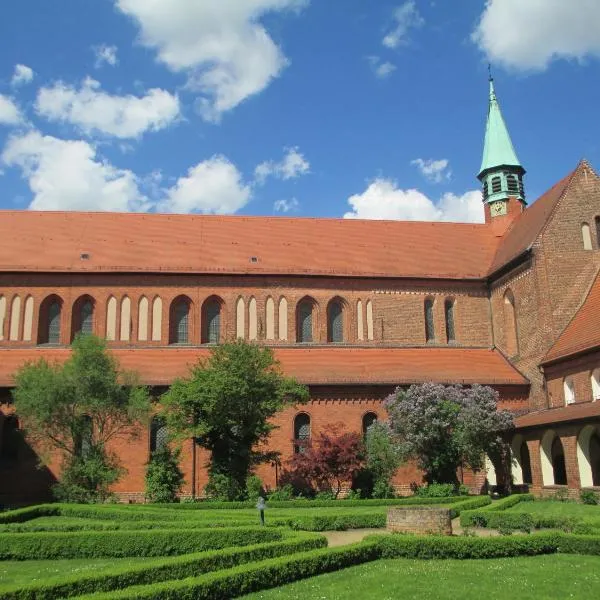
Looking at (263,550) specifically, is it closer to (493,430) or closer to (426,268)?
(493,430)

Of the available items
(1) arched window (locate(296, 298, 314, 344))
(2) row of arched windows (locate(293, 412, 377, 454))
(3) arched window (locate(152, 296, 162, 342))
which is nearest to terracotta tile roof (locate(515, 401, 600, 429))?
(2) row of arched windows (locate(293, 412, 377, 454))

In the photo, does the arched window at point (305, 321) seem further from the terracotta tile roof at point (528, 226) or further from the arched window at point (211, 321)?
the terracotta tile roof at point (528, 226)

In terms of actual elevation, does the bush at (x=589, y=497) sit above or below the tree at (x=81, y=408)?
below

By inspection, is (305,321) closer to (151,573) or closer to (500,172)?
(500,172)

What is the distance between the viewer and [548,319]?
107ft

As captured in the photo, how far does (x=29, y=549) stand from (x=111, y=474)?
1049 cm

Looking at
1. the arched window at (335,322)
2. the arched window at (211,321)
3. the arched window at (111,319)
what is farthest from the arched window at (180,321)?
the arched window at (335,322)

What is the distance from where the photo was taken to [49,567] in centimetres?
1417

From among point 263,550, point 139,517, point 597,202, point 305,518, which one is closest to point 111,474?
point 139,517

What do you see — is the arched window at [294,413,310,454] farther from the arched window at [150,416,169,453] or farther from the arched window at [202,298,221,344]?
the arched window at [202,298,221,344]

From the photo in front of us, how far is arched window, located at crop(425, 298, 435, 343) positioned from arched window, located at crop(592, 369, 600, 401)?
10534mm

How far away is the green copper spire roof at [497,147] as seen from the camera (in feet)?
143

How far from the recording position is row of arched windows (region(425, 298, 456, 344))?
37875mm

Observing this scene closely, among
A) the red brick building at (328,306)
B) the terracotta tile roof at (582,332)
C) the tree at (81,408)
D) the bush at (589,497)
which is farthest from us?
the red brick building at (328,306)
